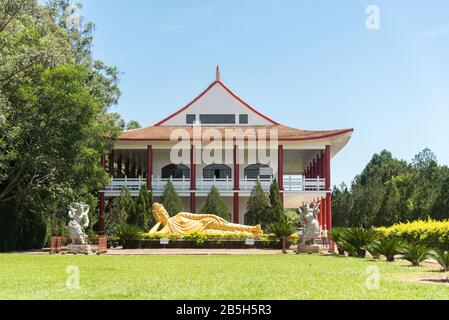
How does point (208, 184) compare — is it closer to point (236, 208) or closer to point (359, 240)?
point (236, 208)

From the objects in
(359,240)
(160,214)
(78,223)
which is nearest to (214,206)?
(160,214)

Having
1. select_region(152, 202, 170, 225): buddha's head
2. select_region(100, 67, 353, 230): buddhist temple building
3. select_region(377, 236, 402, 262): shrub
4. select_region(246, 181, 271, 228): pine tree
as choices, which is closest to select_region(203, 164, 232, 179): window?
select_region(100, 67, 353, 230): buddhist temple building

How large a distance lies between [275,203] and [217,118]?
8214 mm

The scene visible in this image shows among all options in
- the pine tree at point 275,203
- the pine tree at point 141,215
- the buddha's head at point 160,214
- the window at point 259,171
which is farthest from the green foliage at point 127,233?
the window at point 259,171

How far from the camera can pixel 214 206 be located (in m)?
33.4

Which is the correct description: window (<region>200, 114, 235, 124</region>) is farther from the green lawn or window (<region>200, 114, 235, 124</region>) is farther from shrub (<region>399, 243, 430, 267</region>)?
the green lawn

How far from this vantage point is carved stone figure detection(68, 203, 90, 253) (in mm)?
22684

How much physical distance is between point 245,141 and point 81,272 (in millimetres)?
22753

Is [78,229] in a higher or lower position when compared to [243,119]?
lower

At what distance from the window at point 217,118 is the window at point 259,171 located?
10.7ft

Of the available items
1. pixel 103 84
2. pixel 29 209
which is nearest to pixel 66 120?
pixel 29 209

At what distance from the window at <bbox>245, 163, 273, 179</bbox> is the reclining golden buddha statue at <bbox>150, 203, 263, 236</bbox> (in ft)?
33.9

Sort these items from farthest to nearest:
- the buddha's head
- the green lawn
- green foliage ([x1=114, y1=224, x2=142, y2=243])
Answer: the buddha's head < green foliage ([x1=114, y1=224, x2=142, y2=243]) < the green lawn

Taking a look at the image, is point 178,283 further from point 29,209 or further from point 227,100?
point 227,100
